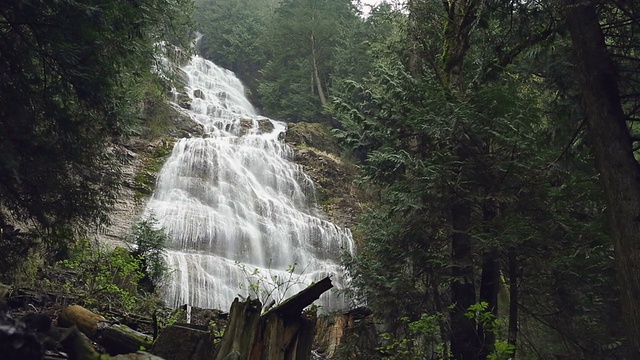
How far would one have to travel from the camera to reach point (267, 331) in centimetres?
455

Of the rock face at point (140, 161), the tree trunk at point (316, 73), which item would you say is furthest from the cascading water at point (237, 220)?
the tree trunk at point (316, 73)

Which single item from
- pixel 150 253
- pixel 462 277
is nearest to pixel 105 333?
pixel 462 277

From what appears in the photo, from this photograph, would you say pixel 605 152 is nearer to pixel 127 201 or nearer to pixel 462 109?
pixel 462 109

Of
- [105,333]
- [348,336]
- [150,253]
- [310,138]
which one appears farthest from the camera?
[310,138]

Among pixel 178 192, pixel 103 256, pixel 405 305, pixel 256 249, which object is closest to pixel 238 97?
pixel 178 192

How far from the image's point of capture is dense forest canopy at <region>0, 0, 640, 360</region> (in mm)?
4988

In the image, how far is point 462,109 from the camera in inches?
245

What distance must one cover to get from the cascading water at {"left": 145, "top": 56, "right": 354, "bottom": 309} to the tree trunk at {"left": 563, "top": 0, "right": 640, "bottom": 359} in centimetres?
910

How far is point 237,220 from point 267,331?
46.2 ft

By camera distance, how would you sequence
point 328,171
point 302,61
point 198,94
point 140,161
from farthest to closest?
point 302,61 → point 198,94 → point 328,171 → point 140,161

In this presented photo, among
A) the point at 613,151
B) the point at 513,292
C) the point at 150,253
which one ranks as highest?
the point at 613,151

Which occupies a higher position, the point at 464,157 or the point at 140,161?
the point at 140,161

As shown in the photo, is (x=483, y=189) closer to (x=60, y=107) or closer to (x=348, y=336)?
(x=348, y=336)

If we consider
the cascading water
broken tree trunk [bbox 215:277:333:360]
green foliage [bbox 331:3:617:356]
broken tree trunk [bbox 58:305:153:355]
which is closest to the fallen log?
broken tree trunk [bbox 215:277:333:360]
